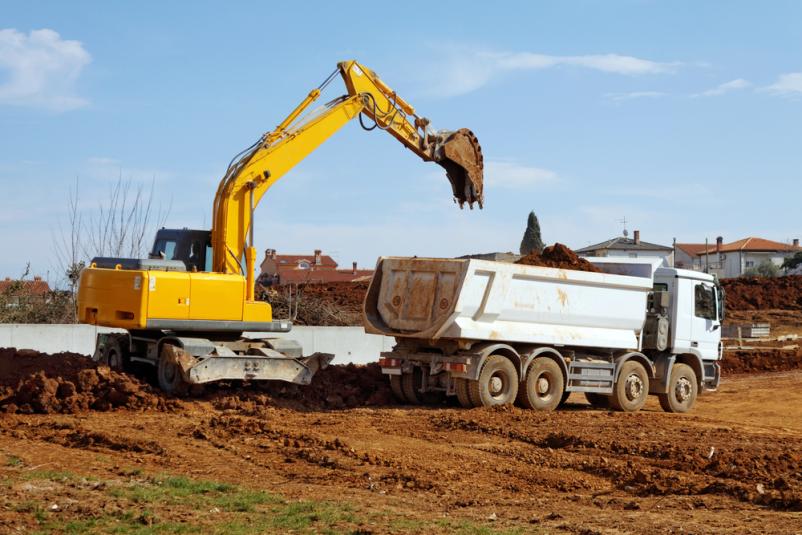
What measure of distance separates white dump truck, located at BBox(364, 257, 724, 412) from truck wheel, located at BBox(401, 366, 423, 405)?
2 cm

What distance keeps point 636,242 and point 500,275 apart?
7134 centimetres

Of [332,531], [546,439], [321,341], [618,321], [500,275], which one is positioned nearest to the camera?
[332,531]

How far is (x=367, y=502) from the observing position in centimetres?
954

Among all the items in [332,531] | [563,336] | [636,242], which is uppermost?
[636,242]

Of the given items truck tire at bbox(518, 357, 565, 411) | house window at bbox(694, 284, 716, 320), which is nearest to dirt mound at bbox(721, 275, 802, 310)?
house window at bbox(694, 284, 716, 320)

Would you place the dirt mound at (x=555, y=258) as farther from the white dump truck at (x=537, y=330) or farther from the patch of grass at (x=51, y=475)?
the patch of grass at (x=51, y=475)

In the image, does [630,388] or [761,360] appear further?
[761,360]

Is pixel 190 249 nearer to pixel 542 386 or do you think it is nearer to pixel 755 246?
pixel 542 386

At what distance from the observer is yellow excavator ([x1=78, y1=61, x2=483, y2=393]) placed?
53.8 feet

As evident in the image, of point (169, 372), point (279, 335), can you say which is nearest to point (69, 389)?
point (169, 372)

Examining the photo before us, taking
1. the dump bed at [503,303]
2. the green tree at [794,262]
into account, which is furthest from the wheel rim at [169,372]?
the green tree at [794,262]

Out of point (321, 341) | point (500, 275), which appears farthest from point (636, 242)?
point (500, 275)

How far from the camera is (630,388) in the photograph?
19.4 meters

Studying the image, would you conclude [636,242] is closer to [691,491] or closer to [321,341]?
[321,341]
